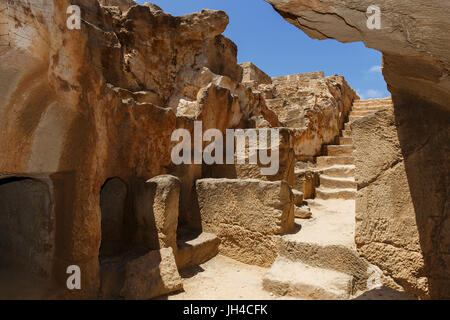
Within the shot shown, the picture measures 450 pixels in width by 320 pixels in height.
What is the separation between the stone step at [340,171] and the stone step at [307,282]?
4.78 metres

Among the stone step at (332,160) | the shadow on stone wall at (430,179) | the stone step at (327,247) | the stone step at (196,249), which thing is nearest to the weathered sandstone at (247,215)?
the stone step at (196,249)

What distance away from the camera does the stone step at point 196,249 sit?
3.66m

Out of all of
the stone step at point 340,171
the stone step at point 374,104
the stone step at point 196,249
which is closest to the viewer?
the stone step at point 196,249

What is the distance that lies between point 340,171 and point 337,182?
2.12 feet

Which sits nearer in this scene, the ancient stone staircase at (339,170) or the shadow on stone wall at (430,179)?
the shadow on stone wall at (430,179)

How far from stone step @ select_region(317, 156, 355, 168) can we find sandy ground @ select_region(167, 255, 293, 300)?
5.52 meters

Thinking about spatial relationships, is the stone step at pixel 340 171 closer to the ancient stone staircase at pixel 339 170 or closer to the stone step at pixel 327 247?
the ancient stone staircase at pixel 339 170

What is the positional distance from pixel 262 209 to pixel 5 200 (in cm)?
295

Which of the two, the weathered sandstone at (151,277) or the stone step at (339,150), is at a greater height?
the stone step at (339,150)

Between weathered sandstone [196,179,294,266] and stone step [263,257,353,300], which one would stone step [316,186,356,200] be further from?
stone step [263,257,353,300]

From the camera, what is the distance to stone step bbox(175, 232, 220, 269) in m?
3.66

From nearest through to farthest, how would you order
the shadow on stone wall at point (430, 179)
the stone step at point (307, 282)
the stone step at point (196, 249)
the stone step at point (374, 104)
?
1. the shadow on stone wall at point (430, 179)
2. the stone step at point (307, 282)
3. the stone step at point (196, 249)
4. the stone step at point (374, 104)

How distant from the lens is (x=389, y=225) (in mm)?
2596

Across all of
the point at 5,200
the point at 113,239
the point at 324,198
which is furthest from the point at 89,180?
A: the point at 324,198
